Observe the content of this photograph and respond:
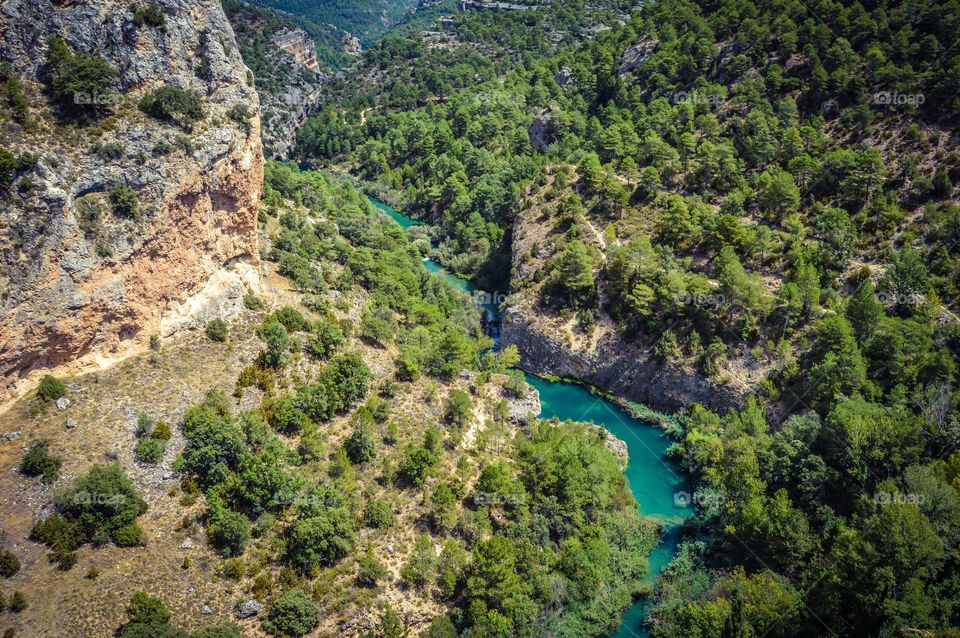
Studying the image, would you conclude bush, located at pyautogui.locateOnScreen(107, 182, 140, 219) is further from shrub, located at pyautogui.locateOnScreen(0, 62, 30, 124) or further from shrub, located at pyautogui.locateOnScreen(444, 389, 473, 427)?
shrub, located at pyautogui.locateOnScreen(444, 389, 473, 427)

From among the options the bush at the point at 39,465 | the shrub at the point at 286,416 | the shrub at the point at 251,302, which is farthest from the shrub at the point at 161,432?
the shrub at the point at 251,302

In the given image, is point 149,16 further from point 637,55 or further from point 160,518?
point 637,55

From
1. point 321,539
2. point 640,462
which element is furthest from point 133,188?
point 640,462

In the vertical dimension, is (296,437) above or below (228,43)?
below

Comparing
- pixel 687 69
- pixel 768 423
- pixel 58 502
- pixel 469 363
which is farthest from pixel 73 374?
pixel 687 69

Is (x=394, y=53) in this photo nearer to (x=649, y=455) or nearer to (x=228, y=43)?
(x=228, y=43)
